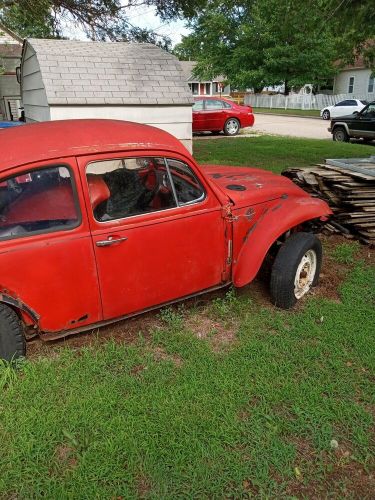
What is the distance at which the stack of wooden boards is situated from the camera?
16.9ft

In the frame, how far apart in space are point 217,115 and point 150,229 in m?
15.2

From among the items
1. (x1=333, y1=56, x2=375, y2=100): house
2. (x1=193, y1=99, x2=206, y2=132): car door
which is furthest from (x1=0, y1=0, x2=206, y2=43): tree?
(x1=333, y1=56, x2=375, y2=100): house

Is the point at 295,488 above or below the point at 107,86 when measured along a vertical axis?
below

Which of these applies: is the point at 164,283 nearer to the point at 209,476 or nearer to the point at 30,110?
the point at 209,476

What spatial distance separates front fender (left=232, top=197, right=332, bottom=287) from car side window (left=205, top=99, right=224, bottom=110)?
1433 centimetres

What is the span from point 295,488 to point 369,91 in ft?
123

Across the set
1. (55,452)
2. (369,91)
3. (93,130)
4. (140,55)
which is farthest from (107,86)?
(369,91)

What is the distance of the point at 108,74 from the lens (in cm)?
794

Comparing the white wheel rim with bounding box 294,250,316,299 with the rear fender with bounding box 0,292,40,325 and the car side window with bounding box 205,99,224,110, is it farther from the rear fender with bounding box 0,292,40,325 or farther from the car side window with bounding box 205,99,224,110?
the car side window with bounding box 205,99,224,110

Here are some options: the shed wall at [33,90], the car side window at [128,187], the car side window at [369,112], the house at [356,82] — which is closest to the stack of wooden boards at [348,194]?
the car side window at [128,187]

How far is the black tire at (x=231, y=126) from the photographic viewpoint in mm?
17562

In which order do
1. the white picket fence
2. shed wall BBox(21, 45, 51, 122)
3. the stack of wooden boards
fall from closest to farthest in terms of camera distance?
the stack of wooden boards → shed wall BBox(21, 45, 51, 122) → the white picket fence

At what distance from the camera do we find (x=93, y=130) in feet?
9.62

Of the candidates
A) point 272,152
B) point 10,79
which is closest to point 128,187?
point 272,152
